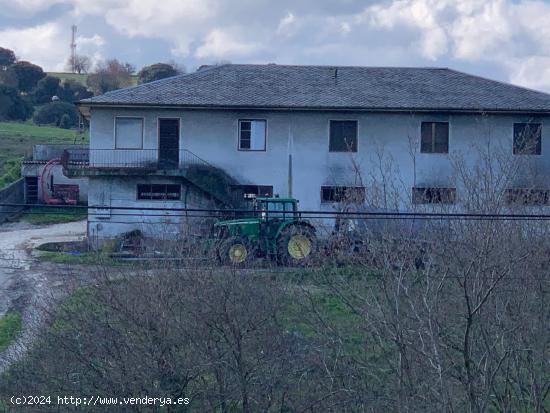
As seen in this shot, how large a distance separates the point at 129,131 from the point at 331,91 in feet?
26.9

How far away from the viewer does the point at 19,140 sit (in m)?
63.9

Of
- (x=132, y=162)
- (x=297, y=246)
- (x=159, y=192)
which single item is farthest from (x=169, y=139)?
(x=297, y=246)

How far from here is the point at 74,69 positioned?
11738 centimetres

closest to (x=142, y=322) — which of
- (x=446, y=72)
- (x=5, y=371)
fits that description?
(x=5, y=371)

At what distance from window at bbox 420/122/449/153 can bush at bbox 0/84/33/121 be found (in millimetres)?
56340

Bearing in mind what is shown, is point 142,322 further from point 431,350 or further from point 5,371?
point 431,350

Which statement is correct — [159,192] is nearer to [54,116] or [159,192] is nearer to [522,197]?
[522,197]

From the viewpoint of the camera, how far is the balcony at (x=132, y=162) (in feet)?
108

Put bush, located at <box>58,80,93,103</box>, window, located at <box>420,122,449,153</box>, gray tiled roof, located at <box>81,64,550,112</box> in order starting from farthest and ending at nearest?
bush, located at <box>58,80,93,103</box>
window, located at <box>420,122,449,153</box>
gray tiled roof, located at <box>81,64,550,112</box>

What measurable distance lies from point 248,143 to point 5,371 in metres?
23.8

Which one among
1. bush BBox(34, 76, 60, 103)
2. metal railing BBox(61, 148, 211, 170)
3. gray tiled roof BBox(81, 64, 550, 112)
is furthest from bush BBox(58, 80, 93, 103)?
metal railing BBox(61, 148, 211, 170)

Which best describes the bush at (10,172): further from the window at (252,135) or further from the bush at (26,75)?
the bush at (26,75)

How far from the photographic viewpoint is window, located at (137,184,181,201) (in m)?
33.4

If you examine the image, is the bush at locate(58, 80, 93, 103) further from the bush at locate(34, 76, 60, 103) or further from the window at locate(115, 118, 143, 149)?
the window at locate(115, 118, 143, 149)
